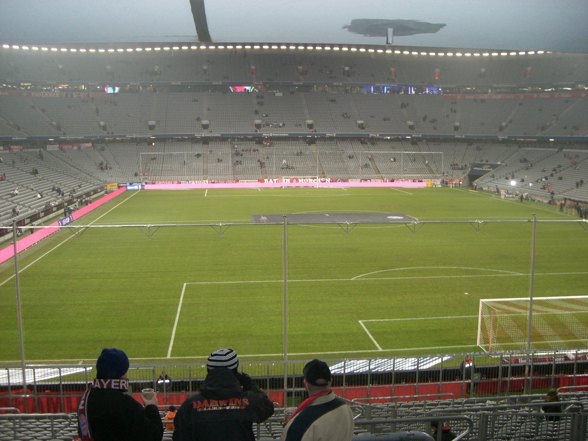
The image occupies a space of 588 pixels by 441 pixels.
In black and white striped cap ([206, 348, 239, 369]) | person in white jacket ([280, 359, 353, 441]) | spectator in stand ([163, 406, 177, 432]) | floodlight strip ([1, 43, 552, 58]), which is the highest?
floodlight strip ([1, 43, 552, 58])

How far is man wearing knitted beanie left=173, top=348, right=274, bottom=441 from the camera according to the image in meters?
3.73

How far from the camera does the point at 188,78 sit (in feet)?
289

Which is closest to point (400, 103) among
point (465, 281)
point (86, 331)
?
point (465, 281)

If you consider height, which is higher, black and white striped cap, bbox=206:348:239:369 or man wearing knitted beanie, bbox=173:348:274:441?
black and white striped cap, bbox=206:348:239:369

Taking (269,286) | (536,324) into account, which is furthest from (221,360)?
(269,286)

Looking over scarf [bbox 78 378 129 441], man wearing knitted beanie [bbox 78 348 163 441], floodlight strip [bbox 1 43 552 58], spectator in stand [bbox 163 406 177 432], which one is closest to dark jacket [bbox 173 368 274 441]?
man wearing knitted beanie [bbox 78 348 163 441]

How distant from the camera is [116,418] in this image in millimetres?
3680

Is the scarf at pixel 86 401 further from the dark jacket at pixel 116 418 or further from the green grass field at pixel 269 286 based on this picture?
the green grass field at pixel 269 286

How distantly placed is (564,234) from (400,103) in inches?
2360

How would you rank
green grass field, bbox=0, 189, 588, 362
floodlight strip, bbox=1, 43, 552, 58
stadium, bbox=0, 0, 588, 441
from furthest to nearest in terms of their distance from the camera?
floodlight strip, bbox=1, 43, 552, 58
green grass field, bbox=0, 189, 588, 362
stadium, bbox=0, 0, 588, 441

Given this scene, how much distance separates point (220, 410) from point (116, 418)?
712 mm

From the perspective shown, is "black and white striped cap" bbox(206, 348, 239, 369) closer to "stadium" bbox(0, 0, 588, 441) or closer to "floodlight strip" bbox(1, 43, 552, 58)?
"stadium" bbox(0, 0, 588, 441)

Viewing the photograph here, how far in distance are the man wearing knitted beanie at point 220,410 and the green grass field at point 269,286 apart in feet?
40.2

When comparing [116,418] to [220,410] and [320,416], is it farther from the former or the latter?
[320,416]
